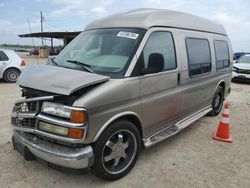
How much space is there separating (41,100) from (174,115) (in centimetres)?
243

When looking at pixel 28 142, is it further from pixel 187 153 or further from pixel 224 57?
pixel 224 57

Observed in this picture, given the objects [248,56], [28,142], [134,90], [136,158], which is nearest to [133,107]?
[134,90]

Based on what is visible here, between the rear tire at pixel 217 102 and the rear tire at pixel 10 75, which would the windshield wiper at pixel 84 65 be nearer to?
the rear tire at pixel 217 102

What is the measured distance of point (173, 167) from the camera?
3627 millimetres

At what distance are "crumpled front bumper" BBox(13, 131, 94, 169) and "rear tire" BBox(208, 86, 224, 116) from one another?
438 cm

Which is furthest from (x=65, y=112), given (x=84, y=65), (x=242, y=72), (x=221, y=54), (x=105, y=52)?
(x=242, y=72)

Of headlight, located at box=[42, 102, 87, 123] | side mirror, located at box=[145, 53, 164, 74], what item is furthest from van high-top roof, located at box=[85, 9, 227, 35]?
headlight, located at box=[42, 102, 87, 123]

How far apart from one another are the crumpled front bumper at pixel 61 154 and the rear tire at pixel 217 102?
4.38m

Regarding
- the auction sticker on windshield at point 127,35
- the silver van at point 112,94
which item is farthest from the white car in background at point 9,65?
the auction sticker on windshield at point 127,35

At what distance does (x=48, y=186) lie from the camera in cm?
310

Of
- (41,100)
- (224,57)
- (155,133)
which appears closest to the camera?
(41,100)

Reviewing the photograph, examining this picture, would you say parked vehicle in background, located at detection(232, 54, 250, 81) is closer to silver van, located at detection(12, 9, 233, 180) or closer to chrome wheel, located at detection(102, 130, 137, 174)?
silver van, located at detection(12, 9, 233, 180)

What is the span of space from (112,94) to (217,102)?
4446 millimetres

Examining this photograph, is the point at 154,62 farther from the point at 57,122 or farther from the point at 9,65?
the point at 9,65
